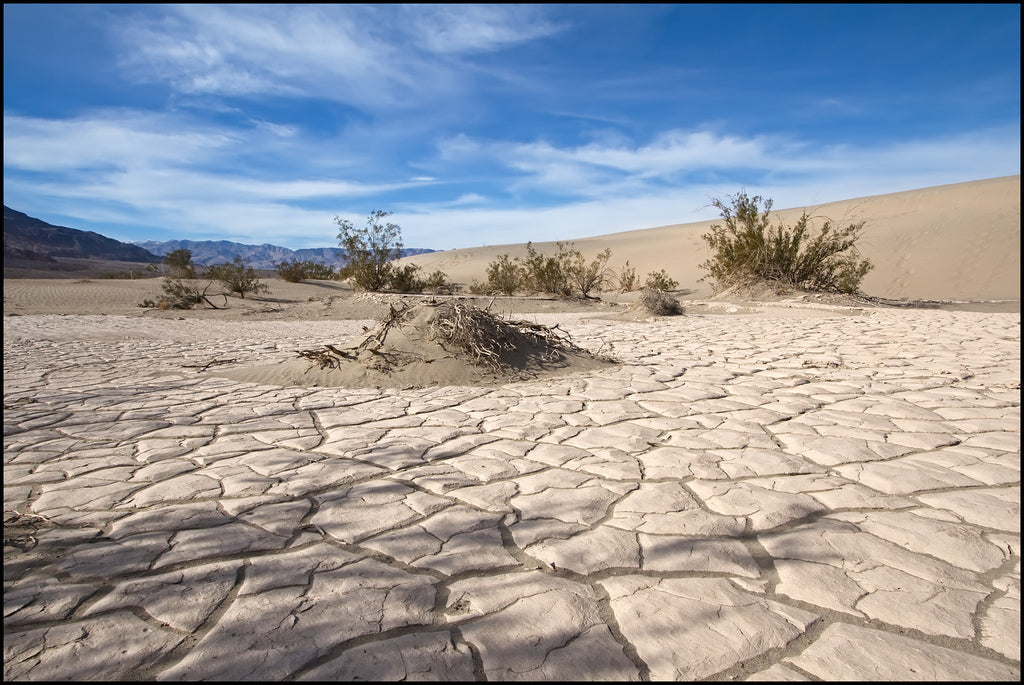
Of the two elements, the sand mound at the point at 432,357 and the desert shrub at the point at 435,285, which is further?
the desert shrub at the point at 435,285

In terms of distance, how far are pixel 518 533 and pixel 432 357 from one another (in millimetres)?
3001

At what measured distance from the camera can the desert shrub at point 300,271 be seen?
70.8 ft

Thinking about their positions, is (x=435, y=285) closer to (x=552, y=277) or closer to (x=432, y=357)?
(x=552, y=277)

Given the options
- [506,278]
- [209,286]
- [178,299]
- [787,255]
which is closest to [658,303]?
[787,255]

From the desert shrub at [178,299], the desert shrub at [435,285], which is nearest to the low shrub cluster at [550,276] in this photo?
the desert shrub at [435,285]

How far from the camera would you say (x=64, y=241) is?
8869 cm

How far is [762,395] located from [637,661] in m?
3.14

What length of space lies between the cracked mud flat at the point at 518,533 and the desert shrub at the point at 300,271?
18.0m

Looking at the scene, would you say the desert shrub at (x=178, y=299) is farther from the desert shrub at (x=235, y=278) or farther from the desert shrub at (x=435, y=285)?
the desert shrub at (x=435, y=285)

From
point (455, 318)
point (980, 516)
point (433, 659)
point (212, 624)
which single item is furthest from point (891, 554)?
point (455, 318)

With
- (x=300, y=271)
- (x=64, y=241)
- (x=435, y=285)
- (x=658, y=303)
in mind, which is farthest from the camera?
(x=64, y=241)

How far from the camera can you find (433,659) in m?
1.45

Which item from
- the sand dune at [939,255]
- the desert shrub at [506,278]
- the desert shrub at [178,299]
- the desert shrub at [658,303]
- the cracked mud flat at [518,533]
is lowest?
the cracked mud flat at [518,533]

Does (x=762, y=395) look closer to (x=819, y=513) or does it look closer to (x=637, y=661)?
(x=819, y=513)
